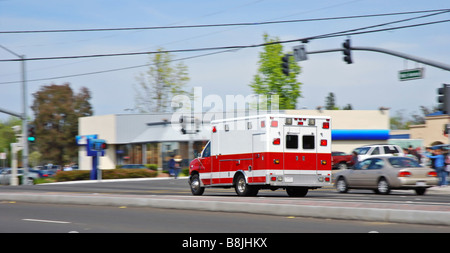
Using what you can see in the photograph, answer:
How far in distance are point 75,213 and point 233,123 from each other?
6.91 m

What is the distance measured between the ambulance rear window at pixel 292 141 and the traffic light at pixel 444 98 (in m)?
6.06

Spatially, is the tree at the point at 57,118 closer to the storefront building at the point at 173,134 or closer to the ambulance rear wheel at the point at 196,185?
the storefront building at the point at 173,134

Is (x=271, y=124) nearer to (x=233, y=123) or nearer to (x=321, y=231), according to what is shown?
(x=233, y=123)

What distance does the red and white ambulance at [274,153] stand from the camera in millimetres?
19703

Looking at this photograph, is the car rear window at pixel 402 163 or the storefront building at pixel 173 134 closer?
the car rear window at pixel 402 163

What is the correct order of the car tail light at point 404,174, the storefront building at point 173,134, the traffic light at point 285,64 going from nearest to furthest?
1. the car tail light at point 404,174
2. the traffic light at point 285,64
3. the storefront building at point 173,134

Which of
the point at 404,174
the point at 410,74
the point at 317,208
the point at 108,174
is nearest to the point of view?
the point at 317,208

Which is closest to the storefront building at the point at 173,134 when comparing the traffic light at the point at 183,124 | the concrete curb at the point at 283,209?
the traffic light at the point at 183,124

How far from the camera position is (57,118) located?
94.1m

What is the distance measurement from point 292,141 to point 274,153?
0.78 metres

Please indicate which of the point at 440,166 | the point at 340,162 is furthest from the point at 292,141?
the point at 340,162

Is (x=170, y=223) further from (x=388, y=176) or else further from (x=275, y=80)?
(x=275, y=80)

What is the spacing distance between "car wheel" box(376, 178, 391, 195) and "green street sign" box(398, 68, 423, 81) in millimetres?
5823
